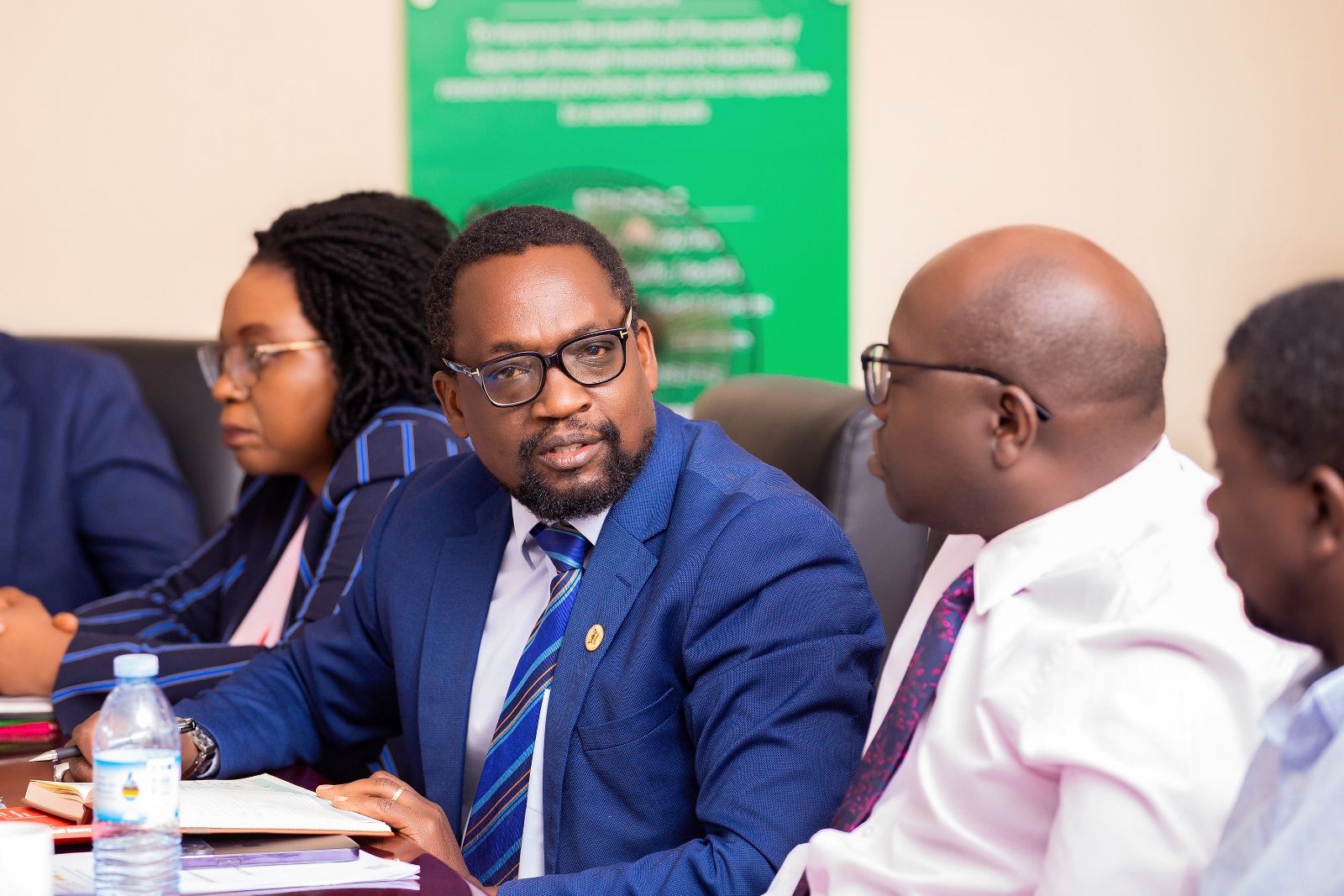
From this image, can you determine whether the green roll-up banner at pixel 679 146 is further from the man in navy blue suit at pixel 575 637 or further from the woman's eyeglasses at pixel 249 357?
the man in navy blue suit at pixel 575 637

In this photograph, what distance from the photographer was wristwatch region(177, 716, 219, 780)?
55.7 inches

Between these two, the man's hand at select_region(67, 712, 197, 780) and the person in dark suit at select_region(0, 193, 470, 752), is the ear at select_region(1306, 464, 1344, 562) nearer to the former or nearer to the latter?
the man's hand at select_region(67, 712, 197, 780)

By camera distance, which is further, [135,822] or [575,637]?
[575,637]

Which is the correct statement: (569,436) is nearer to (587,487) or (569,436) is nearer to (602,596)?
(587,487)

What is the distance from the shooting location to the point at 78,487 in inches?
106

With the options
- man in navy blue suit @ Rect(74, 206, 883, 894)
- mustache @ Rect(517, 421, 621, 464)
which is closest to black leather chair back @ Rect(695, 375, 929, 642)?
man in navy blue suit @ Rect(74, 206, 883, 894)

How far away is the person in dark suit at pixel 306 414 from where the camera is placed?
203 cm

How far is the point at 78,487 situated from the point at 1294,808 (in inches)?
99.8

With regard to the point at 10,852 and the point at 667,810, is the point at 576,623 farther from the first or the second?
the point at 10,852

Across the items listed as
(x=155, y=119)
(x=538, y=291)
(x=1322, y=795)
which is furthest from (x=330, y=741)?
(x=155, y=119)

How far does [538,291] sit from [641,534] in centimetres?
30

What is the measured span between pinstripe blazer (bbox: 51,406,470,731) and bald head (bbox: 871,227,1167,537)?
1053 millimetres

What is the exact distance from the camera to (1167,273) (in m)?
3.33

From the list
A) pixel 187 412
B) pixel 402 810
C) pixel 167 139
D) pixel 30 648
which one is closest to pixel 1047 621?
pixel 402 810
